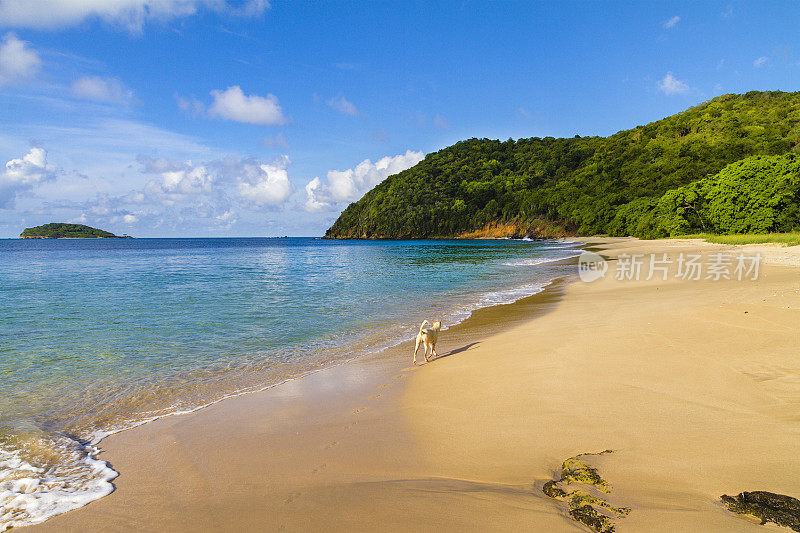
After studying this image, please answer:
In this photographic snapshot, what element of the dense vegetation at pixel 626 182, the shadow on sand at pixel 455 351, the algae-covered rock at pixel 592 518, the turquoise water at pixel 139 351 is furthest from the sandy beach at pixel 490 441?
the dense vegetation at pixel 626 182

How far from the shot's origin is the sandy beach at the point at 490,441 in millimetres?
2957

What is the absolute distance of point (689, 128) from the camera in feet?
367

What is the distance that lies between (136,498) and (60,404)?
13.7 ft

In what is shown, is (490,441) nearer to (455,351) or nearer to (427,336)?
(427,336)

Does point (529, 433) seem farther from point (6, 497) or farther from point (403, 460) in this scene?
point (6, 497)

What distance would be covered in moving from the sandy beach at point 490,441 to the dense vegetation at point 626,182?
5312 cm

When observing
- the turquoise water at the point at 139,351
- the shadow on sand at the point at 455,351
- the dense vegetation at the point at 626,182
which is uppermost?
the dense vegetation at the point at 626,182

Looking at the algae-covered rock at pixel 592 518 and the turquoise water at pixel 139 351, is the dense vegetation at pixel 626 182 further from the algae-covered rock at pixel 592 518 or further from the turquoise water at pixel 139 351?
the algae-covered rock at pixel 592 518

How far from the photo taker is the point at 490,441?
13.8 ft

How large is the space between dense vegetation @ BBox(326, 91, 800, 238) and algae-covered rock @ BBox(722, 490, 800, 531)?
185ft

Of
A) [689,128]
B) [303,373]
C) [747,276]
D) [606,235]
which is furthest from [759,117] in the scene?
[303,373]

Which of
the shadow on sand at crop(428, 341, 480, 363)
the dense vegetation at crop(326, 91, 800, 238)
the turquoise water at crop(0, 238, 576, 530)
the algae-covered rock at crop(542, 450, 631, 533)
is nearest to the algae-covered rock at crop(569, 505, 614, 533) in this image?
the algae-covered rock at crop(542, 450, 631, 533)

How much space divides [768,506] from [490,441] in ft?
7.25

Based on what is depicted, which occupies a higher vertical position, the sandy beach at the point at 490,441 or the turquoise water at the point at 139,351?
the sandy beach at the point at 490,441
